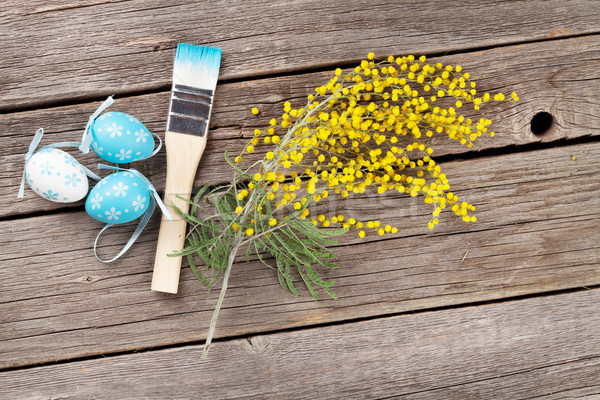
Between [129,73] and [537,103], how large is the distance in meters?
1.15

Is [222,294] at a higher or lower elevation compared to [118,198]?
lower

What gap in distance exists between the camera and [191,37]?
4.00 feet

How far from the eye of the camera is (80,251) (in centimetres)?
121

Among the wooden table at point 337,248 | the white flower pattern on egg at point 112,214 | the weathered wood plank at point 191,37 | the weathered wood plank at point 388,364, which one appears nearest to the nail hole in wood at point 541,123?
the wooden table at point 337,248

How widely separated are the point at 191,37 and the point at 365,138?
0.57 m

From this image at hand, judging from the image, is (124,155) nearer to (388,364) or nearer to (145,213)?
(145,213)

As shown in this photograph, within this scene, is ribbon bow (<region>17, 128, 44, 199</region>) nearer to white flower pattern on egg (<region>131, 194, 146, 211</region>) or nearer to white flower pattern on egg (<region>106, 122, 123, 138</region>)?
white flower pattern on egg (<region>106, 122, 123, 138</region>)

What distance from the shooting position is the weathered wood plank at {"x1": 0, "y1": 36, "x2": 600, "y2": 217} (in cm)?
121

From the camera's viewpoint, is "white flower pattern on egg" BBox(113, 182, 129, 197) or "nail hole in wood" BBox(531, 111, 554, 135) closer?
"white flower pattern on egg" BBox(113, 182, 129, 197)

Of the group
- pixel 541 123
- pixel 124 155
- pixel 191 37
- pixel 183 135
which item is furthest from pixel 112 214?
pixel 541 123

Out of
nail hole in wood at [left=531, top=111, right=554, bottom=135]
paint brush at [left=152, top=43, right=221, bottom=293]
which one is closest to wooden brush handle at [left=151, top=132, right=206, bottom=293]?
paint brush at [left=152, top=43, right=221, bottom=293]

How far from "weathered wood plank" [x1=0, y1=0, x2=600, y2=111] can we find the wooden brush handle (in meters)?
0.20

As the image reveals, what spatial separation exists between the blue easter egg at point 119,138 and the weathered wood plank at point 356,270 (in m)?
0.24

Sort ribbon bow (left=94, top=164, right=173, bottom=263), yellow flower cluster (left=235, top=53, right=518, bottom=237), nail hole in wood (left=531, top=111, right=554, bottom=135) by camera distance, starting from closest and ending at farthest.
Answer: yellow flower cluster (left=235, top=53, right=518, bottom=237) → ribbon bow (left=94, top=164, right=173, bottom=263) → nail hole in wood (left=531, top=111, right=554, bottom=135)
